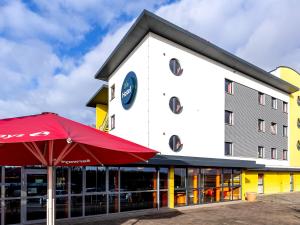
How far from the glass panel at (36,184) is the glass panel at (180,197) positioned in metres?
7.62

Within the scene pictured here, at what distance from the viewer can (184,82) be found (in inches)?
810

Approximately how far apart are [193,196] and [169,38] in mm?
9607

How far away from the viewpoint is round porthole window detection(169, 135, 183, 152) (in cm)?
1923

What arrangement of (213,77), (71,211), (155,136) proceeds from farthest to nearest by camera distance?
1. (213,77)
2. (155,136)
3. (71,211)

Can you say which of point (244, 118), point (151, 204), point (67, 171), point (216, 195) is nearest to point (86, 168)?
point (67, 171)

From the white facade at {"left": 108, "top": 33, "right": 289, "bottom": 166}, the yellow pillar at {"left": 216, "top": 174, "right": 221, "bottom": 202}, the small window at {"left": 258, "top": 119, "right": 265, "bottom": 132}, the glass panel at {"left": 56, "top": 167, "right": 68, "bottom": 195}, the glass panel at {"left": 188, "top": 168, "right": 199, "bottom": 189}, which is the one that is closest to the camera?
the glass panel at {"left": 56, "top": 167, "right": 68, "bottom": 195}

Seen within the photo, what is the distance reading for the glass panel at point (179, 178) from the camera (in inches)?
719

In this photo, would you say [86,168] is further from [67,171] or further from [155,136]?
[155,136]

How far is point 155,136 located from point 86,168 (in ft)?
17.0

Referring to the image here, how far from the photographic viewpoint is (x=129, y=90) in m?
21.2

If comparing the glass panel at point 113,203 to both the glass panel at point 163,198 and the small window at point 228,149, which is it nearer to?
the glass panel at point 163,198

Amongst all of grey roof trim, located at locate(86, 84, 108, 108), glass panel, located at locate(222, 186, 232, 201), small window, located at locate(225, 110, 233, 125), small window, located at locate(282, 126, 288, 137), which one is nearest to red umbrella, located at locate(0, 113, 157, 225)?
glass panel, located at locate(222, 186, 232, 201)

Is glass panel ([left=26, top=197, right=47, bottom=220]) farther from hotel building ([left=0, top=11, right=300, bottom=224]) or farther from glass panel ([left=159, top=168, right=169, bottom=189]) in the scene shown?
glass panel ([left=159, top=168, right=169, bottom=189])

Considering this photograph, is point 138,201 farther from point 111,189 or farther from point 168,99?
point 168,99
